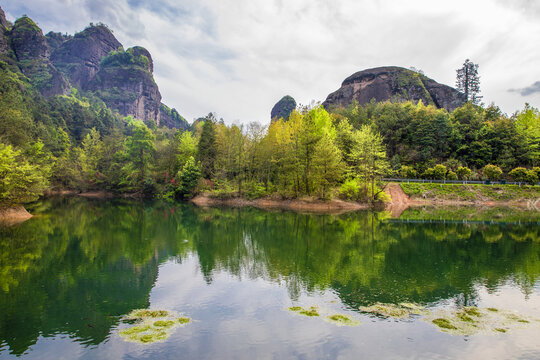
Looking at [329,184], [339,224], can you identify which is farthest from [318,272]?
[329,184]

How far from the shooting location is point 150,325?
34.2 ft

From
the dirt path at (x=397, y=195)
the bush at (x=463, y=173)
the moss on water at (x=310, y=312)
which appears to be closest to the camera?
the moss on water at (x=310, y=312)

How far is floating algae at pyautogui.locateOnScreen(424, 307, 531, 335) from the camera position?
10195 millimetres

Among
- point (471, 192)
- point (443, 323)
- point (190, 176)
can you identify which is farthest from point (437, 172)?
point (443, 323)

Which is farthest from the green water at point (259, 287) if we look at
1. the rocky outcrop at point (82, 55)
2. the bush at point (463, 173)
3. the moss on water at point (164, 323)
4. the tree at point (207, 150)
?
the rocky outcrop at point (82, 55)

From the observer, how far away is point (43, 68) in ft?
429

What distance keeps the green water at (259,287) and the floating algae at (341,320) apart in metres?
0.28

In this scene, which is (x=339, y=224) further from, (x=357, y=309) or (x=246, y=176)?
(x=246, y=176)

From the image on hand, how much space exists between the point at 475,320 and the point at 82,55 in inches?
8435

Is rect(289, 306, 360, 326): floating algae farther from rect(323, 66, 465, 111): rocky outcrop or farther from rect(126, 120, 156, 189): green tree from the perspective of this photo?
rect(323, 66, 465, 111): rocky outcrop

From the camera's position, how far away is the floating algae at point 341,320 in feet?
34.5

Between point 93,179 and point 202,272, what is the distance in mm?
67790

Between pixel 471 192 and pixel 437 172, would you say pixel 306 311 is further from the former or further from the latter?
pixel 437 172

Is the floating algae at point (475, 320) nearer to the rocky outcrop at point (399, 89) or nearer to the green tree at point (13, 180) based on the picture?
the green tree at point (13, 180)
